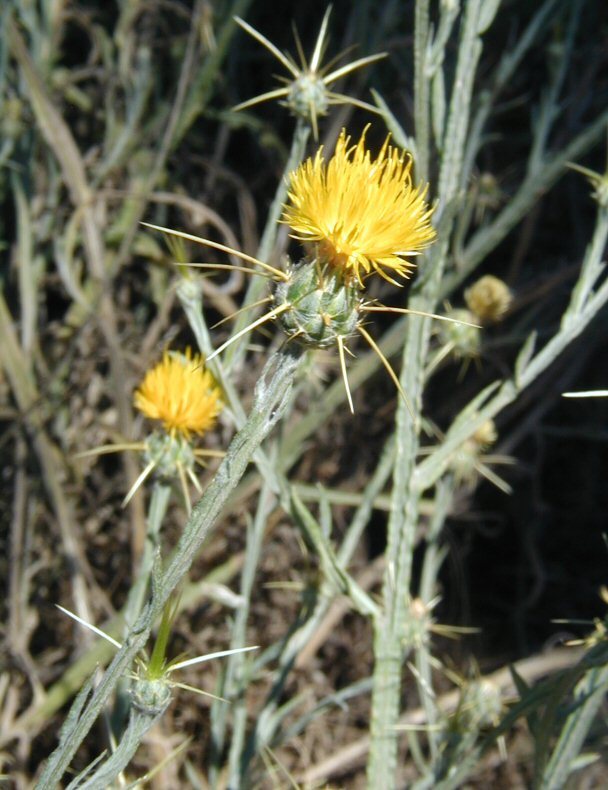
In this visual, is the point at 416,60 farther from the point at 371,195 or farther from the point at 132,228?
the point at 132,228

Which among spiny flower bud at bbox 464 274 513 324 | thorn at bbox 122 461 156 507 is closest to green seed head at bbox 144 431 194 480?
thorn at bbox 122 461 156 507

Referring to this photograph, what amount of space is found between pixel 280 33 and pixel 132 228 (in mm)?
746

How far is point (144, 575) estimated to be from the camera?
3.71ft

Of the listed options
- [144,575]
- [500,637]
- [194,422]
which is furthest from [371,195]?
[500,637]

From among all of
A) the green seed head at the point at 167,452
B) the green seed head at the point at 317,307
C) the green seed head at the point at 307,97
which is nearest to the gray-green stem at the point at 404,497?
the green seed head at the point at 307,97

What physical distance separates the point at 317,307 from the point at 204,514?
0.18m

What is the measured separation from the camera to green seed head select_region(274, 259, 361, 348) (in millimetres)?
743

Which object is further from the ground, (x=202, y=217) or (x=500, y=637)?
(x=202, y=217)

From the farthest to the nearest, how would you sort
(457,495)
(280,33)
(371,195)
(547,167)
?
1. (280,33)
2. (457,495)
3. (547,167)
4. (371,195)

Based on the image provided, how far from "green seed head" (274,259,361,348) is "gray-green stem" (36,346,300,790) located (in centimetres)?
2

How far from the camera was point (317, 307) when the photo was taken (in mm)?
745

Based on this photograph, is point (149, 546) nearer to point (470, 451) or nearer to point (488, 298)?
point (470, 451)

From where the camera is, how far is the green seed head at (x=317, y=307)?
2.44 feet

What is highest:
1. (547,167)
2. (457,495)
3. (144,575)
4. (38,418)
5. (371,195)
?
(371,195)
